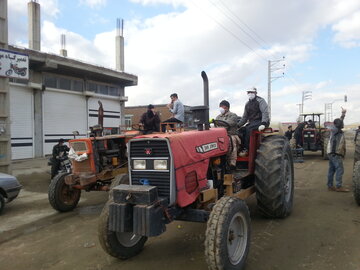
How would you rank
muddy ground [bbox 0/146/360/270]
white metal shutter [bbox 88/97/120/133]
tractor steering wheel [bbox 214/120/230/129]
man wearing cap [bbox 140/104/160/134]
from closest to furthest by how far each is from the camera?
muddy ground [bbox 0/146/360/270] < tractor steering wheel [bbox 214/120/230/129] < man wearing cap [bbox 140/104/160/134] < white metal shutter [bbox 88/97/120/133]

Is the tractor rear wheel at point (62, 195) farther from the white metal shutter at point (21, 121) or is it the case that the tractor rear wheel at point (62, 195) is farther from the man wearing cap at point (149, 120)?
the white metal shutter at point (21, 121)

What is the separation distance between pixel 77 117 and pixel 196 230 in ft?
44.4

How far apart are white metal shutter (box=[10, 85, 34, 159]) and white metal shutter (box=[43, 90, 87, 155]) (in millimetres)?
795

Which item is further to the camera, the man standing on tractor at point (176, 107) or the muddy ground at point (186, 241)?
the man standing on tractor at point (176, 107)

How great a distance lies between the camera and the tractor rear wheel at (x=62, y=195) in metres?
6.43

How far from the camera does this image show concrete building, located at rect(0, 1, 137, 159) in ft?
45.1

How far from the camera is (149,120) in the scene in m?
8.02

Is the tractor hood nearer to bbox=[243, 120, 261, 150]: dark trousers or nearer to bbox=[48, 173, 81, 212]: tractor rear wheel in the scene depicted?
bbox=[243, 120, 261, 150]: dark trousers

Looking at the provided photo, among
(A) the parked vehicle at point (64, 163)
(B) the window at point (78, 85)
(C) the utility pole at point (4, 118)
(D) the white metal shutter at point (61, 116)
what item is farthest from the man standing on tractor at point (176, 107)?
(B) the window at point (78, 85)

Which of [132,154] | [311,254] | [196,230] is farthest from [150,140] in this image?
[311,254]

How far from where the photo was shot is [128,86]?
68.1 feet

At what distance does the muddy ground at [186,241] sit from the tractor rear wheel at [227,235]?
1.11ft

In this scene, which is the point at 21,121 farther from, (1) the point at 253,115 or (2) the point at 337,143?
(2) the point at 337,143

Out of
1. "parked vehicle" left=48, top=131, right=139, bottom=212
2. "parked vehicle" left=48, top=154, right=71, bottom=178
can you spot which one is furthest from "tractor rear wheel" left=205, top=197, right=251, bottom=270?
"parked vehicle" left=48, top=154, right=71, bottom=178
